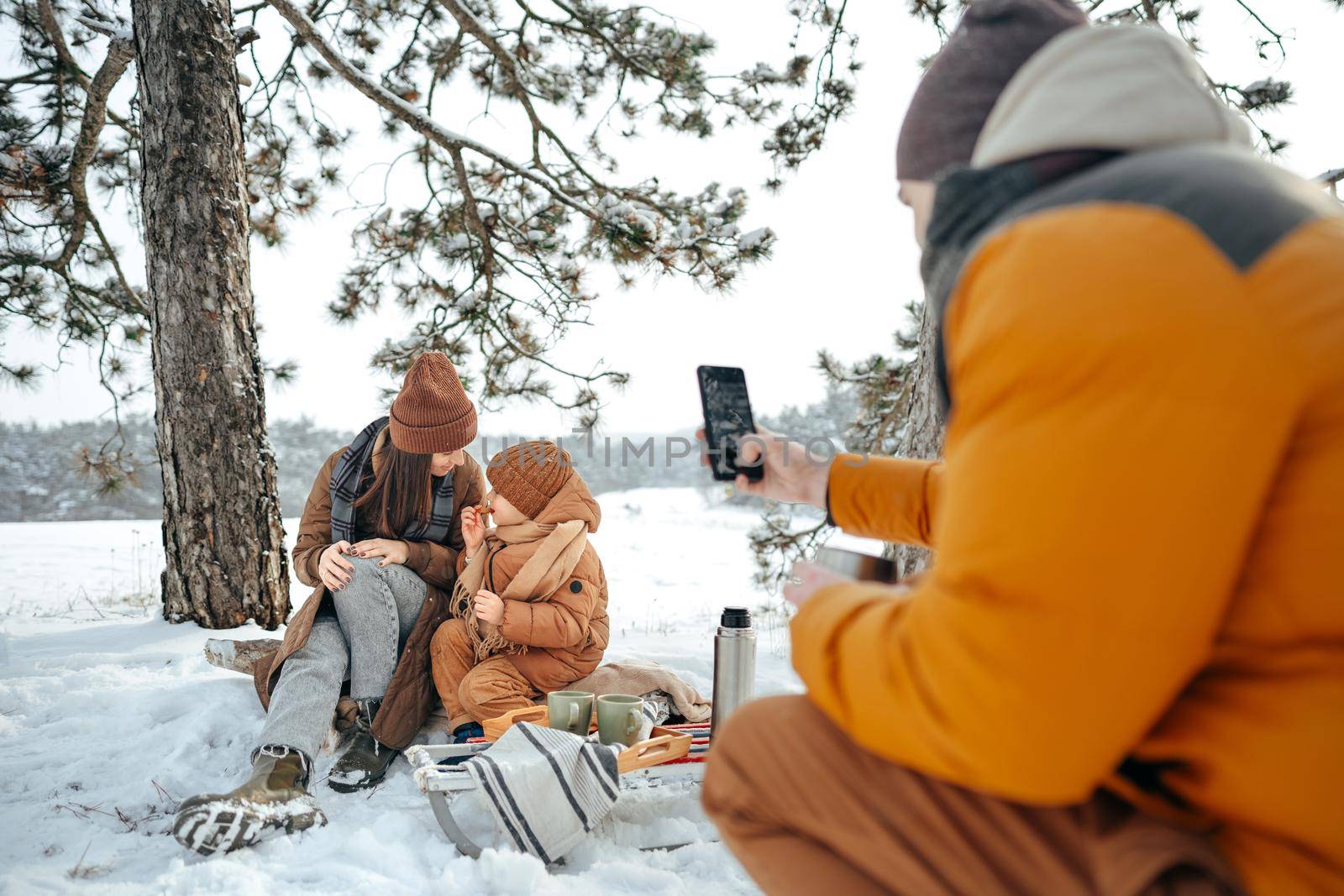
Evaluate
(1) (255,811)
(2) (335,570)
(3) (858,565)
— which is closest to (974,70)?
(3) (858,565)

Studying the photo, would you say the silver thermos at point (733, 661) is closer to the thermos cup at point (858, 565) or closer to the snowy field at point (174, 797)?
the snowy field at point (174, 797)

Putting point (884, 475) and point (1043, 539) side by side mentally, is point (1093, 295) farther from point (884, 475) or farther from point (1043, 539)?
point (884, 475)

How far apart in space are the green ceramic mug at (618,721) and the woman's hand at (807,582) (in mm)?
1202

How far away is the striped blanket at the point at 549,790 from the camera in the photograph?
5.77 ft

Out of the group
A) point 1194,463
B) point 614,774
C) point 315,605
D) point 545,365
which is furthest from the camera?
point 545,365

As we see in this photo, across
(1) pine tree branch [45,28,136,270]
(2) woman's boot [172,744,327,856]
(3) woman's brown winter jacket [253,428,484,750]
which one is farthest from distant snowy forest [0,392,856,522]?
(2) woman's boot [172,744,327,856]

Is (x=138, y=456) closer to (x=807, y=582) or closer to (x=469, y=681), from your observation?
(x=469, y=681)

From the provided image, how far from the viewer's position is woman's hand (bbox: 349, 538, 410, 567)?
8.25 ft

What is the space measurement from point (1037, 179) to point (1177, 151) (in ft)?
0.37

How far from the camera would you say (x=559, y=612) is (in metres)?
2.52

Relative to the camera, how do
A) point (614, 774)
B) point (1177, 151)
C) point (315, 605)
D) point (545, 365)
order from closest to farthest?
point (1177, 151) < point (614, 774) < point (315, 605) < point (545, 365)

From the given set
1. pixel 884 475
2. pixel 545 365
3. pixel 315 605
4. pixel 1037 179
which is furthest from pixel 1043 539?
pixel 545 365

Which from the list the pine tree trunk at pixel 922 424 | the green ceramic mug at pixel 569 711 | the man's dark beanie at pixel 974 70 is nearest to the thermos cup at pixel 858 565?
the man's dark beanie at pixel 974 70

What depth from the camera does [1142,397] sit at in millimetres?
Answer: 601
